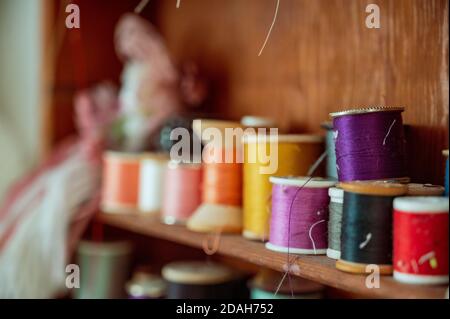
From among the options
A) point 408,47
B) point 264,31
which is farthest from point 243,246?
point 264,31

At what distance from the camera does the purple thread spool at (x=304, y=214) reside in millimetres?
909

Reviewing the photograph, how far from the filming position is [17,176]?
1.75 meters

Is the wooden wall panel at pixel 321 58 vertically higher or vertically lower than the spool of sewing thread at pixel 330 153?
higher

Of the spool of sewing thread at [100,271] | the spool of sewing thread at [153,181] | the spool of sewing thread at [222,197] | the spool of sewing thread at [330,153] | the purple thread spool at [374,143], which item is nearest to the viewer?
the purple thread spool at [374,143]

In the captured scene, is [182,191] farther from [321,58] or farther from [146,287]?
[321,58]

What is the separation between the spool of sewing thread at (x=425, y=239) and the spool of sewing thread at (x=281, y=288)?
11.0 inches

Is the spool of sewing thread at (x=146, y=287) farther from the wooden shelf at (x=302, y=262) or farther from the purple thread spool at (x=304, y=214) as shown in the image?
the purple thread spool at (x=304, y=214)

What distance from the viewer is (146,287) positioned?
53.3 inches

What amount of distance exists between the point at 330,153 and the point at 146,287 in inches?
22.9

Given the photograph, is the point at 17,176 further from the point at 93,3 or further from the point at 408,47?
the point at 408,47

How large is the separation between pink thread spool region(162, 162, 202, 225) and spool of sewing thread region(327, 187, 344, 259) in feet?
1.25

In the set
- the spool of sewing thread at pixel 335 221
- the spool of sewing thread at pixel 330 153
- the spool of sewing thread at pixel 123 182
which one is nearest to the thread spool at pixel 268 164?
the spool of sewing thread at pixel 330 153

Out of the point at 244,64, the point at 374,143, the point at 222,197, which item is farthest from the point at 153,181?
the point at 374,143
